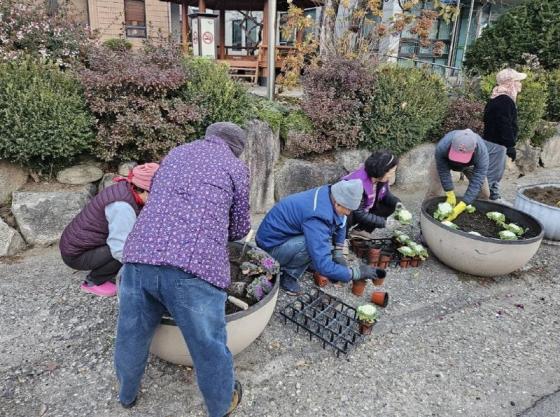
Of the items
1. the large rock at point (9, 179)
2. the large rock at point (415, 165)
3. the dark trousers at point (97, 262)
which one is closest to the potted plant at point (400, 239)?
the large rock at point (415, 165)

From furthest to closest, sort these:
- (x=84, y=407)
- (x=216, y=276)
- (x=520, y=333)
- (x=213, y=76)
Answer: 1. (x=213, y=76)
2. (x=520, y=333)
3. (x=84, y=407)
4. (x=216, y=276)

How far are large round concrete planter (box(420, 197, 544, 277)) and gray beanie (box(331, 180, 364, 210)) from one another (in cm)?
132

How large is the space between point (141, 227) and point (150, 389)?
109 cm

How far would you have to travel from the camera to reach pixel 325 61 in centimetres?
567

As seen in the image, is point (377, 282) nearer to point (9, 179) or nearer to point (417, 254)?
point (417, 254)

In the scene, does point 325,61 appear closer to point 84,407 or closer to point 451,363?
point 451,363

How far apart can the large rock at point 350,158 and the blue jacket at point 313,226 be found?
2.27m

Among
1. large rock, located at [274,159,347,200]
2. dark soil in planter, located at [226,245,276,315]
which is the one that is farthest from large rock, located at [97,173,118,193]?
dark soil in planter, located at [226,245,276,315]

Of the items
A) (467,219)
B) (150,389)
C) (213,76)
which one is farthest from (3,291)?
(467,219)

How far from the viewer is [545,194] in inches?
197

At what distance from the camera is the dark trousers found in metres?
3.03

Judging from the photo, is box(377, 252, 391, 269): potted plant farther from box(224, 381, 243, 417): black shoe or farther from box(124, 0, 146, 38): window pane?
box(124, 0, 146, 38): window pane

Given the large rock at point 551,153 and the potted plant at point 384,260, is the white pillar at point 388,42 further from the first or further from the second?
the potted plant at point 384,260

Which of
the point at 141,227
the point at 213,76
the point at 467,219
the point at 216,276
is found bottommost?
the point at 467,219
